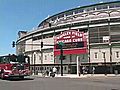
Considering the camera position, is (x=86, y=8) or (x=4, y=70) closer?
(x=4, y=70)

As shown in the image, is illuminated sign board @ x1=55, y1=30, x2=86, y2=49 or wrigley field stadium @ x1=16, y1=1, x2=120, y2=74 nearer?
wrigley field stadium @ x1=16, y1=1, x2=120, y2=74

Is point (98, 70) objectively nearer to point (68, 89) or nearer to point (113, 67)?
point (113, 67)

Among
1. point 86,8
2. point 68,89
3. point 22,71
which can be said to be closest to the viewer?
point 68,89

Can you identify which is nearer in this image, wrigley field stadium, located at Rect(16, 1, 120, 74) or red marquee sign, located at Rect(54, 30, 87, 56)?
wrigley field stadium, located at Rect(16, 1, 120, 74)

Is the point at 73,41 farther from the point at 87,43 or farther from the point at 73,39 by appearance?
the point at 87,43

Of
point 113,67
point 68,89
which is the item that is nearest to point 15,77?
point 68,89

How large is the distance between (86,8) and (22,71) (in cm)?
5525

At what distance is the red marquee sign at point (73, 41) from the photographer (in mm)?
67312

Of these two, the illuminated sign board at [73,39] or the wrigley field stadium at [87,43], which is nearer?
the wrigley field stadium at [87,43]

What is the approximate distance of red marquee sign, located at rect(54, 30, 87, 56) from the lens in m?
67.3

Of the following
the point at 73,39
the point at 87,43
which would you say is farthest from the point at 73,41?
the point at 87,43

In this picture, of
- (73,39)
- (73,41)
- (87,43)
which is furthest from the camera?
(73,41)

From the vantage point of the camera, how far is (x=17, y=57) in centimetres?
3338

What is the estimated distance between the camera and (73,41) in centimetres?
6869
